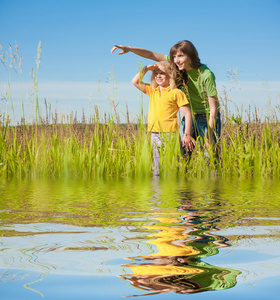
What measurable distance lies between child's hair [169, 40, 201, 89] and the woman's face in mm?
24

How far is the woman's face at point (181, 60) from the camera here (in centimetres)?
436

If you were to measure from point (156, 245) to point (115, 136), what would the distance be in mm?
3516

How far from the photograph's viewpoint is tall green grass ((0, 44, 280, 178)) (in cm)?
422

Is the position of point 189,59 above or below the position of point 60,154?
above

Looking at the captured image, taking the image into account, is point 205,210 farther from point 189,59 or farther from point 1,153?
point 1,153

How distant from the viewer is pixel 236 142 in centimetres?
444

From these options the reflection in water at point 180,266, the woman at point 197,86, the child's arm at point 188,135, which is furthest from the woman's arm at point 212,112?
the reflection in water at point 180,266

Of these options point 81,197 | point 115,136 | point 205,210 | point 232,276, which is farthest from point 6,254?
point 115,136

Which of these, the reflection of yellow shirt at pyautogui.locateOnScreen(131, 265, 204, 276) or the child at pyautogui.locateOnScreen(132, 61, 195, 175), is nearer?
the reflection of yellow shirt at pyautogui.locateOnScreen(131, 265, 204, 276)

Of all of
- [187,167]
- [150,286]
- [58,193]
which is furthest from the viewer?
[187,167]

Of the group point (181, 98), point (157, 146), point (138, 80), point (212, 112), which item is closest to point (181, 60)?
point (181, 98)

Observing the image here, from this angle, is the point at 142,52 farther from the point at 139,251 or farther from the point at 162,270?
the point at 162,270

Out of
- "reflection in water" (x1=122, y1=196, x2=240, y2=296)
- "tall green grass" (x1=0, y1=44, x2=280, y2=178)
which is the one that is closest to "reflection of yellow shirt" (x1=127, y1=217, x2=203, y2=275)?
"reflection in water" (x1=122, y1=196, x2=240, y2=296)

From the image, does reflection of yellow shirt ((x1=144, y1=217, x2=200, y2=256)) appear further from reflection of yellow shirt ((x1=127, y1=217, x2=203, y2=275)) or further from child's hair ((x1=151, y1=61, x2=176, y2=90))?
child's hair ((x1=151, y1=61, x2=176, y2=90))
